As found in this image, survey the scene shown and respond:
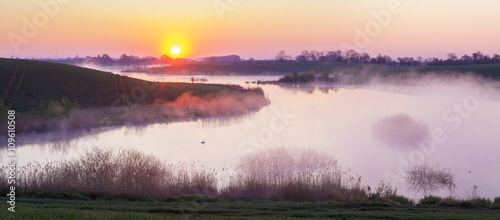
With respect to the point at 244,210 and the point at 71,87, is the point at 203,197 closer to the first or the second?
the point at 244,210

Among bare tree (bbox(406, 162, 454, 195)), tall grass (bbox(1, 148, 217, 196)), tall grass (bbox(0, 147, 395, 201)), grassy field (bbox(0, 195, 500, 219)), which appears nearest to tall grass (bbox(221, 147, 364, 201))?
tall grass (bbox(0, 147, 395, 201))

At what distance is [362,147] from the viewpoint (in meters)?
29.2

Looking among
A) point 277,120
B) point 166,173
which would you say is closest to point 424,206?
point 166,173

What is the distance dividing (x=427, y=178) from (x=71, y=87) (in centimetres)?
4912

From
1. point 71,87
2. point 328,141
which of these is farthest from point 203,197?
point 71,87

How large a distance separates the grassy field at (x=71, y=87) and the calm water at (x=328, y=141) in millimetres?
15894

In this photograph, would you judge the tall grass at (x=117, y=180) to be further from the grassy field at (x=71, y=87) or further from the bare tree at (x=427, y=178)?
the grassy field at (x=71, y=87)

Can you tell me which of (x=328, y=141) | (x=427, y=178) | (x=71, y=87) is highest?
(x=71, y=87)

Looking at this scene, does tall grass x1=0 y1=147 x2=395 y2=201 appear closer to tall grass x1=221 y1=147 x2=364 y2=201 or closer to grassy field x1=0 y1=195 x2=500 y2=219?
tall grass x1=221 y1=147 x2=364 y2=201

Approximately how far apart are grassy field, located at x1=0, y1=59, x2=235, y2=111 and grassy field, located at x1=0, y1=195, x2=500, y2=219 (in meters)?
34.0

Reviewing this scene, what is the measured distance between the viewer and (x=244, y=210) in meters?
13.3

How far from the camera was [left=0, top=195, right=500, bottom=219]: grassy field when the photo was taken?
40.1 feet

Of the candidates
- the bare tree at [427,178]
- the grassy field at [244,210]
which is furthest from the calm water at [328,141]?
the grassy field at [244,210]

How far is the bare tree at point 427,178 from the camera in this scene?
1962 cm
